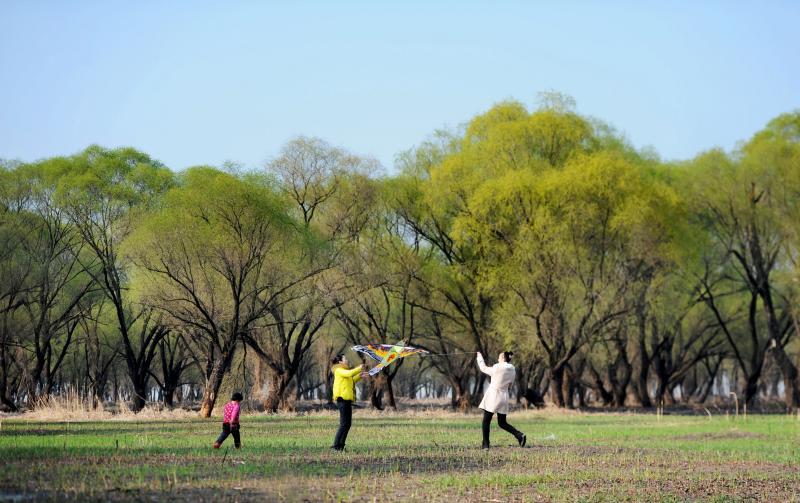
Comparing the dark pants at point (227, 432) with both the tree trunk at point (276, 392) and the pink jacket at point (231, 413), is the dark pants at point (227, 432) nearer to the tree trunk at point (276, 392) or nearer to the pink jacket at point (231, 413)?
the pink jacket at point (231, 413)

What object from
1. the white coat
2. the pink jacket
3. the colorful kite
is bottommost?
the pink jacket

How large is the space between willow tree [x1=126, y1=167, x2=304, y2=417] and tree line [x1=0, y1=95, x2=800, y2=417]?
98 mm

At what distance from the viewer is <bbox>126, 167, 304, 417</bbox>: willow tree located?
144ft

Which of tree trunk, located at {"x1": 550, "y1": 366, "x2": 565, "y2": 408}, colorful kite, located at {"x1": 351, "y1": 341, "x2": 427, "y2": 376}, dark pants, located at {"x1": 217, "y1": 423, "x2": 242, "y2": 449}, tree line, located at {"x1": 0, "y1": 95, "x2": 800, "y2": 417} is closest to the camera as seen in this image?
dark pants, located at {"x1": 217, "y1": 423, "x2": 242, "y2": 449}

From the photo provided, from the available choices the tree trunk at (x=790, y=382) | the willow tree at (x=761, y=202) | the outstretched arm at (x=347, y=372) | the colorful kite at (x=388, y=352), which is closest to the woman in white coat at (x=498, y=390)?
the colorful kite at (x=388, y=352)

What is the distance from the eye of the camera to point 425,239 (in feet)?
197

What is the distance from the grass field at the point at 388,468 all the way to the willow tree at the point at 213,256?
16354mm

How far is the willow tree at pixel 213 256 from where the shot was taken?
144 feet

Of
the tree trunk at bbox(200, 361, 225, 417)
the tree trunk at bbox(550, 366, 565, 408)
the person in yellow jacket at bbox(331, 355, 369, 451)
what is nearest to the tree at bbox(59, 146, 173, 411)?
the tree trunk at bbox(200, 361, 225, 417)

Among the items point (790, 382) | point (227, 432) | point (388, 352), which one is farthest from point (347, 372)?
point (790, 382)

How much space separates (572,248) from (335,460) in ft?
113

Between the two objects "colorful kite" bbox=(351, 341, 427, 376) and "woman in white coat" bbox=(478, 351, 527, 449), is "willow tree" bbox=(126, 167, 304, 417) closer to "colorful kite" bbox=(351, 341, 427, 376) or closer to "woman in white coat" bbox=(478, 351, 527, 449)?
"colorful kite" bbox=(351, 341, 427, 376)

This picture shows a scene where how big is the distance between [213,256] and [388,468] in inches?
1106

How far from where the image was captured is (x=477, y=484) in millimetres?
15625
